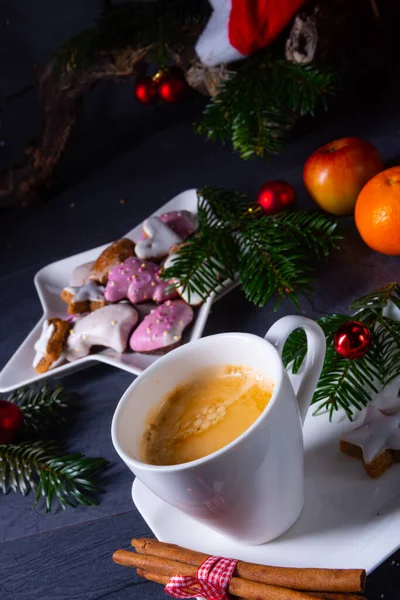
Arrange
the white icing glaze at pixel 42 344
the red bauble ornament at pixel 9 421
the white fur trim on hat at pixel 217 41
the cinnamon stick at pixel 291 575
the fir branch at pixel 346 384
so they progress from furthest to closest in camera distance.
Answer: the white fur trim on hat at pixel 217 41 → the white icing glaze at pixel 42 344 → the red bauble ornament at pixel 9 421 → the fir branch at pixel 346 384 → the cinnamon stick at pixel 291 575

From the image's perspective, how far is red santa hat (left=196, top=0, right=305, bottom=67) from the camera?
4.13ft

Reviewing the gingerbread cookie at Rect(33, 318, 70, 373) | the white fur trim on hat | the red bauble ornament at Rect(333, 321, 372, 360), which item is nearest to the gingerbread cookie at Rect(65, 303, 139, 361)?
the gingerbread cookie at Rect(33, 318, 70, 373)

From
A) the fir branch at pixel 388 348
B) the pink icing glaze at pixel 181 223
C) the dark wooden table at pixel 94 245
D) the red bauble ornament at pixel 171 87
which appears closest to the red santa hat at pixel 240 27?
the red bauble ornament at pixel 171 87

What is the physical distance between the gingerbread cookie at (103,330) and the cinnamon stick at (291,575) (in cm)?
42

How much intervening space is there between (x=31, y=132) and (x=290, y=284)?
113cm

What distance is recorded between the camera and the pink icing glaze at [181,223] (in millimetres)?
1172

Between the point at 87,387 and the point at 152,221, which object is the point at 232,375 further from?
the point at 152,221

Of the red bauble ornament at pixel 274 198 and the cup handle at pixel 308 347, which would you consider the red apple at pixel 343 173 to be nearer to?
the red bauble ornament at pixel 274 198

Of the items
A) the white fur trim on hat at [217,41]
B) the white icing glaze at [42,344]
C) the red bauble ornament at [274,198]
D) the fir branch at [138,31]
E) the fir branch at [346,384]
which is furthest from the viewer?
the fir branch at [138,31]

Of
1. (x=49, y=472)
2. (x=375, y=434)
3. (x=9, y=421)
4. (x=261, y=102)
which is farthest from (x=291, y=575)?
(x=261, y=102)

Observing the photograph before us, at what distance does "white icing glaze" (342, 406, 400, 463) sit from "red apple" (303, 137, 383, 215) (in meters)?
0.54

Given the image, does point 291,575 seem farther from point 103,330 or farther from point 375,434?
point 103,330

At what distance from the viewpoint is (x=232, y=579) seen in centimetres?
60

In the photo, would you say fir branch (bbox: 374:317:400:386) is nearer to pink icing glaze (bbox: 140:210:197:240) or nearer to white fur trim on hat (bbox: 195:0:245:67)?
pink icing glaze (bbox: 140:210:197:240)
